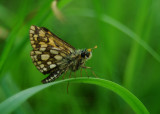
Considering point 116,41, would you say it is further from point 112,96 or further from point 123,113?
point 123,113

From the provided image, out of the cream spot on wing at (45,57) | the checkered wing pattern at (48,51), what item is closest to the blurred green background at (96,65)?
the checkered wing pattern at (48,51)

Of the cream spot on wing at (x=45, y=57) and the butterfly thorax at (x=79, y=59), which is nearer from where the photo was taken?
the butterfly thorax at (x=79, y=59)

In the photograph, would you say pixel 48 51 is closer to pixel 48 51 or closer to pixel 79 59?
pixel 48 51

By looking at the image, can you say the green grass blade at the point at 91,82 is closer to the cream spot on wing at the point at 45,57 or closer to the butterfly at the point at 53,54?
the butterfly at the point at 53,54

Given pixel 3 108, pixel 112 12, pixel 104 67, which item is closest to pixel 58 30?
pixel 112 12

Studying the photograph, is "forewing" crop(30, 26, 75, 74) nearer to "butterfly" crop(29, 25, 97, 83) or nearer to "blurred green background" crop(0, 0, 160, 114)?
"butterfly" crop(29, 25, 97, 83)

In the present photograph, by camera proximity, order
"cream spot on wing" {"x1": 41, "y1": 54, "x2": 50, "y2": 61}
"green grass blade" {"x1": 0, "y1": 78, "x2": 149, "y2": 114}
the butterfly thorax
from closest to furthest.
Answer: "green grass blade" {"x1": 0, "y1": 78, "x2": 149, "y2": 114}, the butterfly thorax, "cream spot on wing" {"x1": 41, "y1": 54, "x2": 50, "y2": 61}

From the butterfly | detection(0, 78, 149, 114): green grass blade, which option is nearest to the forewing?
the butterfly
